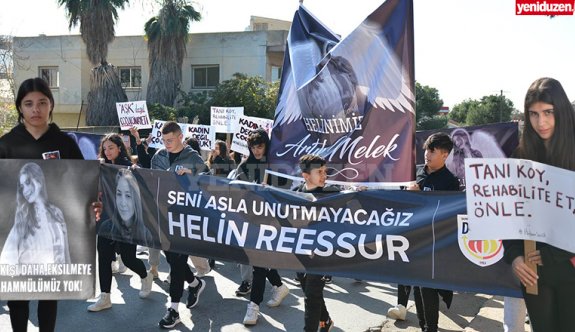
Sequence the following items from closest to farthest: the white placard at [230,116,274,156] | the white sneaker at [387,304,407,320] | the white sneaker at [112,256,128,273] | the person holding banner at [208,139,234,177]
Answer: the white sneaker at [387,304,407,320], the white sneaker at [112,256,128,273], the person holding banner at [208,139,234,177], the white placard at [230,116,274,156]

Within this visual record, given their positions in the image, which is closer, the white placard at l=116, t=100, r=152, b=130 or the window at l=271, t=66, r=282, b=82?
the white placard at l=116, t=100, r=152, b=130

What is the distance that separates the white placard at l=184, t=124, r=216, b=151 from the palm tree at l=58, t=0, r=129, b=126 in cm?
1732

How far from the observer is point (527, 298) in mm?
3049

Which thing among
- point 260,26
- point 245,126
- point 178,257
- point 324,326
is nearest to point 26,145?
point 178,257

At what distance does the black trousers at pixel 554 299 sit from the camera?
2.89m

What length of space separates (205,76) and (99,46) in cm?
630

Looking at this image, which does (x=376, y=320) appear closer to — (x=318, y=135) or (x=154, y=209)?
(x=318, y=135)

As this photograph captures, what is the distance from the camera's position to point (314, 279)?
473 cm

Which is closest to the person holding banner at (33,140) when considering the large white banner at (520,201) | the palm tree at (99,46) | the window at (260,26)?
the large white banner at (520,201)

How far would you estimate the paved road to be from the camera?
219 inches

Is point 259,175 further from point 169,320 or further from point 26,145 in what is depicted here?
point 26,145

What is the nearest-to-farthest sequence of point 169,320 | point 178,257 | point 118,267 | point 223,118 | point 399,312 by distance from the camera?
point 169,320
point 178,257
point 399,312
point 118,267
point 223,118

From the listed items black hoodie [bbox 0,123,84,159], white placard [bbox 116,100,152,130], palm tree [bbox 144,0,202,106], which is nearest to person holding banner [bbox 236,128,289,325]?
black hoodie [bbox 0,123,84,159]

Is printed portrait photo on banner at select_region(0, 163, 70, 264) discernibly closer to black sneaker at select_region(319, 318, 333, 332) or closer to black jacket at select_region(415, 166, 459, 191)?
black sneaker at select_region(319, 318, 333, 332)
